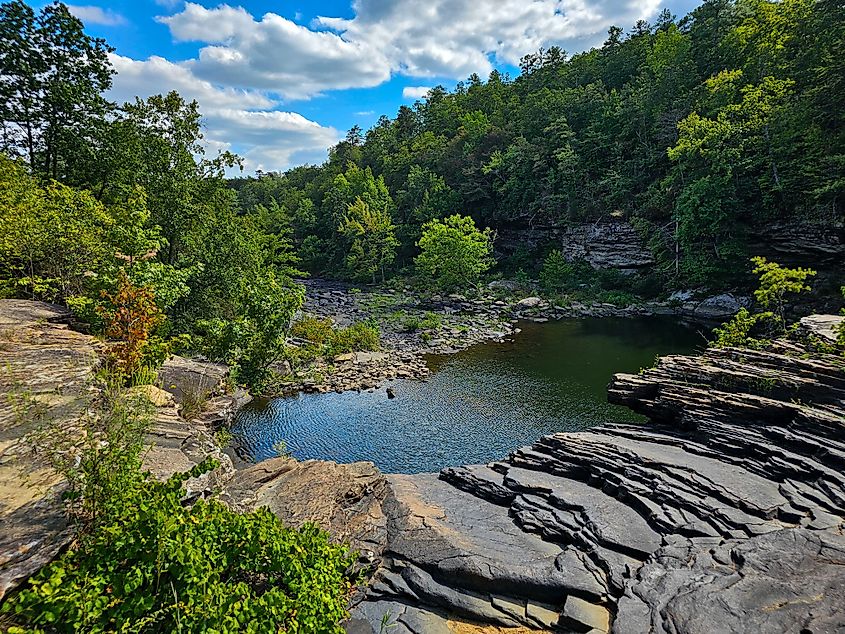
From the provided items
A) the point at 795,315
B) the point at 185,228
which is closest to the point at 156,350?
the point at 185,228

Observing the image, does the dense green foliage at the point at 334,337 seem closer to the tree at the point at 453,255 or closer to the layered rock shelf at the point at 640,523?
the layered rock shelf at the point at 640,523

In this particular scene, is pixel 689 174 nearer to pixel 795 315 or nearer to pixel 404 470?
pixel 795 315

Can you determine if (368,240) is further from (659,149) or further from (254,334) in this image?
(254,334)

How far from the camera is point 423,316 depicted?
3388cm

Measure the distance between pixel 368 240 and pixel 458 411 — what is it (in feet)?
105

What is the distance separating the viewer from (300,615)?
14.3ft

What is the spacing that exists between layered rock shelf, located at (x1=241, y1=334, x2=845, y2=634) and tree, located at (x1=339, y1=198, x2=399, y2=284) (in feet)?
118

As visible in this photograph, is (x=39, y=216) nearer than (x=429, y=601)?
No

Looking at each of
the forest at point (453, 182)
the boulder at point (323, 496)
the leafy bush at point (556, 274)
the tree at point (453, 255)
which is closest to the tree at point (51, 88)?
the forest at point (453, 182)

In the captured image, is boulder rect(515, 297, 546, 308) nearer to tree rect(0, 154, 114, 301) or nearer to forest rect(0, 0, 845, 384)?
forest rect(0, 0, 845, 384)

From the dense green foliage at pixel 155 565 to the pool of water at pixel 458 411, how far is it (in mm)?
9233

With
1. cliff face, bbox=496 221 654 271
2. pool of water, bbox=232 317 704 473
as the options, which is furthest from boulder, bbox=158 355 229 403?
cliff face, bbox=496 221 654 271

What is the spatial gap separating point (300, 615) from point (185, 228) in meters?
19.0

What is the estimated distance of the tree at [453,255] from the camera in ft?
130
